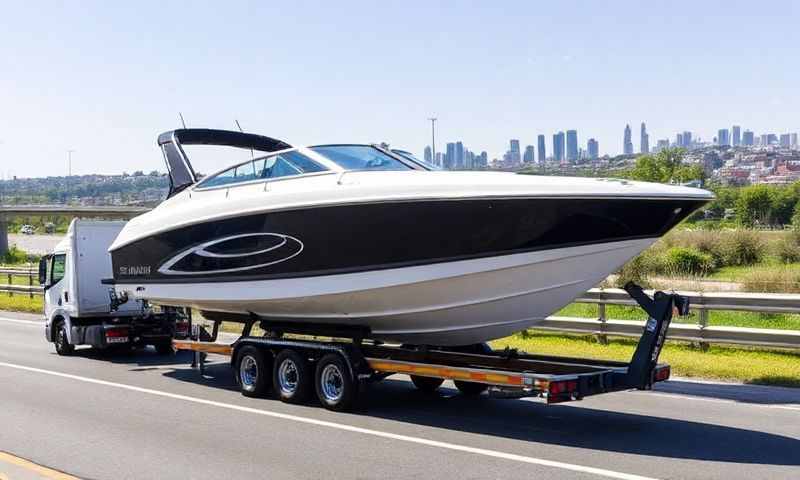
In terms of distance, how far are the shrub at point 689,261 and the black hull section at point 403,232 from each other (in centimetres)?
1914

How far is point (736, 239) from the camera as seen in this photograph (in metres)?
32.0

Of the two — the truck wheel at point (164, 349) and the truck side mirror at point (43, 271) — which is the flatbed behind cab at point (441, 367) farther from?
the truck side mirror at point (43, 271)

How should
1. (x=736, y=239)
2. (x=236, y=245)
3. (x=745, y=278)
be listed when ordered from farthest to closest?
(x=736, y=239) → (x=745, y=278) → (x=236, y=245)

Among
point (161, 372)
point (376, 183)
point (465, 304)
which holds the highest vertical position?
point (376, 183)

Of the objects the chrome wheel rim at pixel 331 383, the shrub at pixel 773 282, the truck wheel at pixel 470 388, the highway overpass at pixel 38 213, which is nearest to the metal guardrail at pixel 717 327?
the truck wheel at pixel 470 388

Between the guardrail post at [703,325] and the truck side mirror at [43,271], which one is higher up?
the truck side mirror at [43,271]

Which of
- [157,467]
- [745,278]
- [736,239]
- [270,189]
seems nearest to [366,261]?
[270,189]

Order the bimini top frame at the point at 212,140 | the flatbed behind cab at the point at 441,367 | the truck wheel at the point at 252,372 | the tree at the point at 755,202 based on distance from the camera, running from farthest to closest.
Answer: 1. the tree at the point at 755,202
2. the bimini top frame at the point at 212,140
3. the truck wheel at the point at 252,372
4. the flatbed behind cab at the point at 441,367

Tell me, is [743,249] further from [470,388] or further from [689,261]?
[470,388]

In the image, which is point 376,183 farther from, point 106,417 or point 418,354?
point 106,417

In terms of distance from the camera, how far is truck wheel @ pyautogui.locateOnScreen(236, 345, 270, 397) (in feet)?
39.7

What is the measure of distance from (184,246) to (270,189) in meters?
2.11

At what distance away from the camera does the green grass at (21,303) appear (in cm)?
2766

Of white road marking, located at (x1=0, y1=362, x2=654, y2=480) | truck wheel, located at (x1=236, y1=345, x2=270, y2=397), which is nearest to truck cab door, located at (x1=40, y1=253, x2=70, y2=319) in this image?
white road marking, located at (x1=0, y1=362, x2=654, y2=480)
